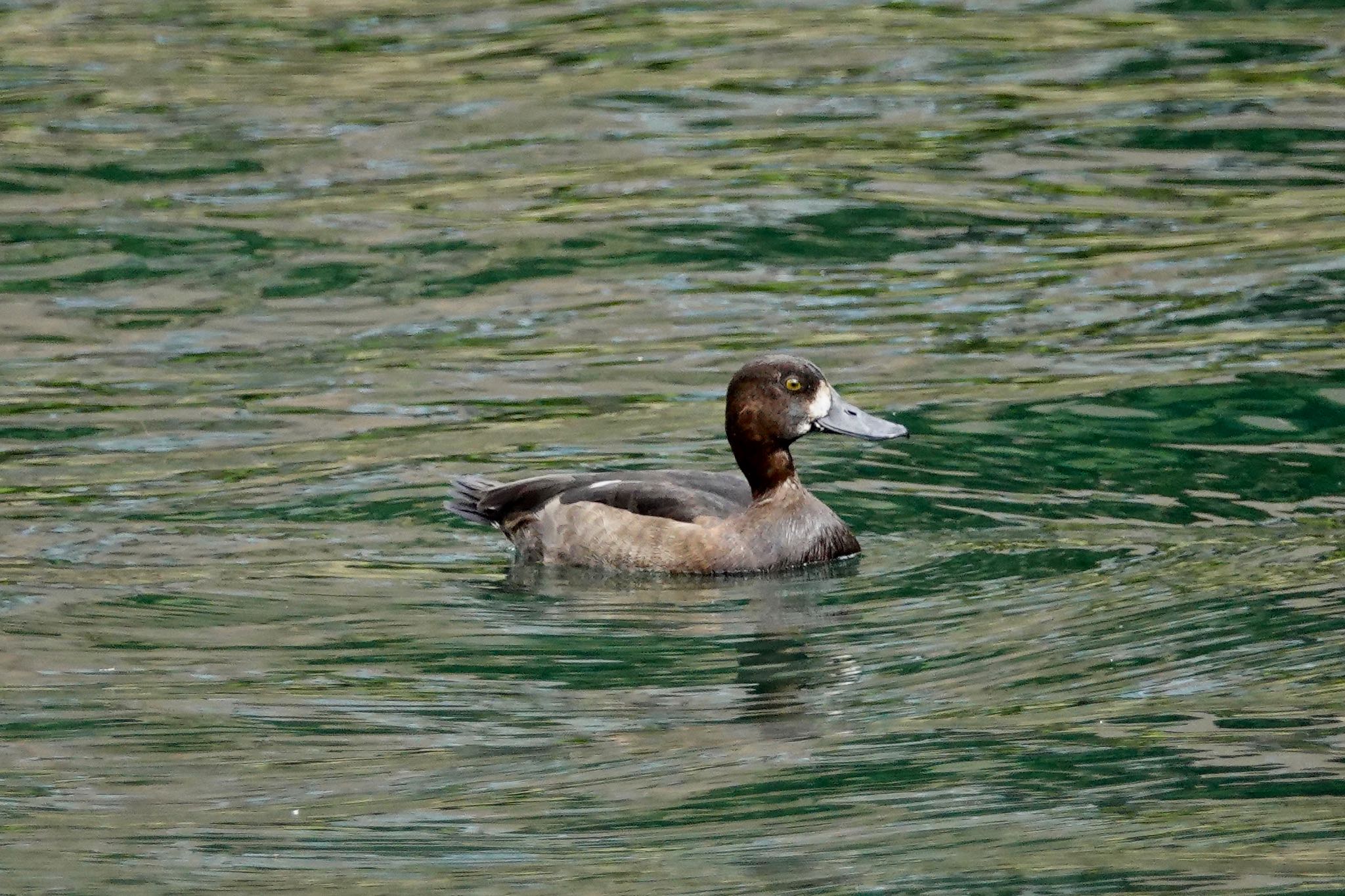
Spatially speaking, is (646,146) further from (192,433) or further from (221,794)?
(221,794)

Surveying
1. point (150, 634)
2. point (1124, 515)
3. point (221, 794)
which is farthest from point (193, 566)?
point (1124, 515)

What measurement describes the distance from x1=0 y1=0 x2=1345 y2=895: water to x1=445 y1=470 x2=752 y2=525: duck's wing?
0.71ft

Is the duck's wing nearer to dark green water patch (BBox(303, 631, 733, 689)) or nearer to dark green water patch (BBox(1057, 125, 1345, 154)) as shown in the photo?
dark green water patch (BBox(303, 631, 733, 689))

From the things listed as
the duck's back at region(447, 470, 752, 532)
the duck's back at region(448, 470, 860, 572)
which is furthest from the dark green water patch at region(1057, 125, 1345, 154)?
the duck's back at region(448, 470, 860, 572)

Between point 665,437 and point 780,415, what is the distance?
1.55 metres

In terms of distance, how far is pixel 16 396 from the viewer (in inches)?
487

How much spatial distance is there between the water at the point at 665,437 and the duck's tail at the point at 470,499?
162mm

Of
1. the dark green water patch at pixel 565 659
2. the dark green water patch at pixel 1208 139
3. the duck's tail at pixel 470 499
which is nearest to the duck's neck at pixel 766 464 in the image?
the duck's tail at pixel 470 499

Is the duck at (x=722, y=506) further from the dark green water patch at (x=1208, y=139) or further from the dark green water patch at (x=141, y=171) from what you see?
the dark green water patch at (x=141, y=171)

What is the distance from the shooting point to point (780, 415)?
1002 cm

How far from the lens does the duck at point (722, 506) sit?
32.1 feet

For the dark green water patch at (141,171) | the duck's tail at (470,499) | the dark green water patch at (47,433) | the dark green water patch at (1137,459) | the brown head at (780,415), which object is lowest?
the dark green water patch at (1137,459)

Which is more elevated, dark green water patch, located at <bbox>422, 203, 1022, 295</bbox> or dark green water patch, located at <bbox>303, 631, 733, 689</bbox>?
dark green water patch, located at <bbox>422, 203, 1022, 295</bbox>

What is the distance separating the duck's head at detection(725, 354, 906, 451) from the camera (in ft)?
32.8
